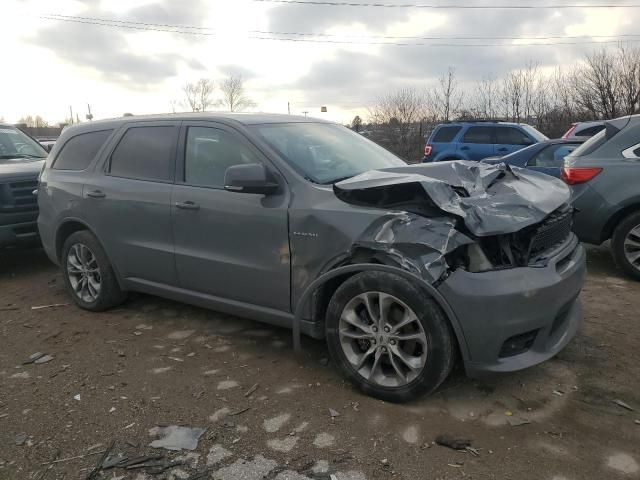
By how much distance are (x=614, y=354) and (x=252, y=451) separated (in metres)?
2.56

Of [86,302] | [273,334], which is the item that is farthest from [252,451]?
[86,302]

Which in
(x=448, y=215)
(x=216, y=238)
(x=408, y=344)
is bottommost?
(x=408, y=344)

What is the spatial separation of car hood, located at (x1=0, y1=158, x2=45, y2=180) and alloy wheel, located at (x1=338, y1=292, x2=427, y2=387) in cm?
501

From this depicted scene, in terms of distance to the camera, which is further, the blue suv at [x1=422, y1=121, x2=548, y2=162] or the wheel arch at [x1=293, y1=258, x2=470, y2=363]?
the blue suv at [x1=422, y1=121, x2=548, y2=162]

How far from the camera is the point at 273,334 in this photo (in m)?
4.13

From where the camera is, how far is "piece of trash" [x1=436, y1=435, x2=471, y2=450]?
8.68 feet

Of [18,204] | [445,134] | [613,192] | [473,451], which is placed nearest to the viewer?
[473,451]

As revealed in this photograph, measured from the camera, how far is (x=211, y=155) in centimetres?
388

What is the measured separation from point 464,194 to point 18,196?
17.6 ft

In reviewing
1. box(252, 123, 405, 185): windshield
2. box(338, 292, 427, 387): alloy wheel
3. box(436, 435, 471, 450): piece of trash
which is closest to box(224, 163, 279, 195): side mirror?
box(252, 123, 405, 185): windshield

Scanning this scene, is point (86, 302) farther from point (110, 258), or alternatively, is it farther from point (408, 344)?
point (408, 344)

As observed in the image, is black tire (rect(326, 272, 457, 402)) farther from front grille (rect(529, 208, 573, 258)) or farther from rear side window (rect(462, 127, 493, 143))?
rear side window (rect(462, 127, 493, 143))

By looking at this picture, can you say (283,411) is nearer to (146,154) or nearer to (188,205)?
(188,205)

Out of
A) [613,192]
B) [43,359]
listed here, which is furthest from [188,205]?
[613,192]
